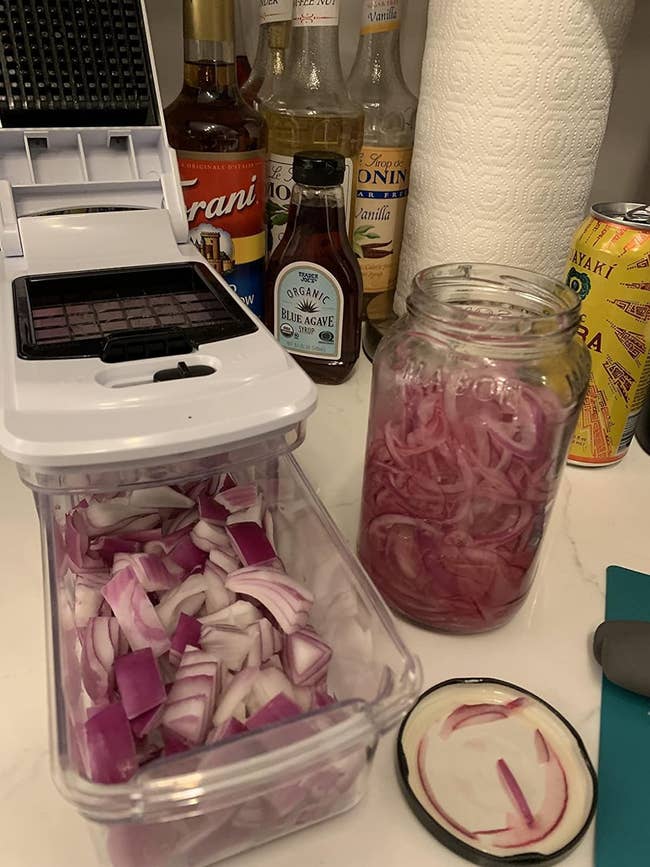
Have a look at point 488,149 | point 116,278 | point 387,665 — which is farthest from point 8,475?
point 488,149

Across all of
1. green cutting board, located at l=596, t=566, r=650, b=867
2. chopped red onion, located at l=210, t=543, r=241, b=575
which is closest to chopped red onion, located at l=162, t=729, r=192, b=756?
chopped red onion, located at l=210, t=543, r=241, b=575

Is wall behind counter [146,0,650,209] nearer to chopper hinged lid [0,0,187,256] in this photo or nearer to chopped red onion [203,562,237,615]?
chopper hinged lid [0,0,187,256]

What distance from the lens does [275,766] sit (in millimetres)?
302

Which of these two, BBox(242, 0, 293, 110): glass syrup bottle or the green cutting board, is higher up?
BBox(242, 0, 293, 110): glass syrup bottle

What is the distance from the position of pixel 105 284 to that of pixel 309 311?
9.3 inches

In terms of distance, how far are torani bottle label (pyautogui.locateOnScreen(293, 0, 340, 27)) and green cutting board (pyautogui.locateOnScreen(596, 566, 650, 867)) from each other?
60cm

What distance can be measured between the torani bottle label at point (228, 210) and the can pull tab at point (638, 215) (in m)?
0.33

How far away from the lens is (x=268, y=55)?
30.8 inches

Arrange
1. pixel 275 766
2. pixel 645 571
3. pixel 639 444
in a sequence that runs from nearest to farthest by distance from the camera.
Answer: pixel 275 766
pixel 645 571
pixel 639 444

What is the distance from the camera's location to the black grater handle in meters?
0.40

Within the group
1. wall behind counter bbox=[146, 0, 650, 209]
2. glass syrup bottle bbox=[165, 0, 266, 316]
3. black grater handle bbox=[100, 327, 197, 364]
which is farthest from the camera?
wall behind counter bbox=[146, 0, 650, 209]

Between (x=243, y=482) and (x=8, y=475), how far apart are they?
9.3 inches

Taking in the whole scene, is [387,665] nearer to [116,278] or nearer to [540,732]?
[540,732]

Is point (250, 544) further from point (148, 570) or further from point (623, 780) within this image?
point (623, 780)
